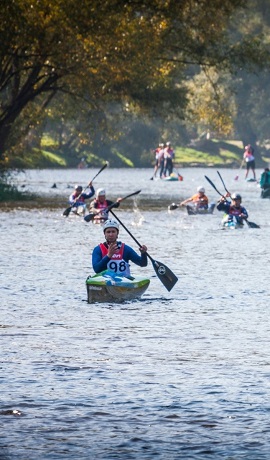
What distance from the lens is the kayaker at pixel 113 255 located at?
1970 centimetres

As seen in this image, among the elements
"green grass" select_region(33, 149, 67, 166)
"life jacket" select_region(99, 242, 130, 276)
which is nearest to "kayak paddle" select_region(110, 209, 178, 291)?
"life jacket" select_region(99, 242, 130, 276)

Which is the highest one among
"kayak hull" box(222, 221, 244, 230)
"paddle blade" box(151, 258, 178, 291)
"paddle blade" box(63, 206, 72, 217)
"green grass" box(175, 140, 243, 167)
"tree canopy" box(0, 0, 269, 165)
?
"tree canopy" box(0, 0, 269, 165)

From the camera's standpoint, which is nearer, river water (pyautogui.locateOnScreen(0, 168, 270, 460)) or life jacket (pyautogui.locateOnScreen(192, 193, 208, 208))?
river water (pyautogui.locateOnScreen(0, 168, 270, 460))

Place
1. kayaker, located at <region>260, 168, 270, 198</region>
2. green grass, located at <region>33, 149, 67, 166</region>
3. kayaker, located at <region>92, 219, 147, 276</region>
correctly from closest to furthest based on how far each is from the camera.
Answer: kayaker, located at <region>92, 219, 147, 276</region>, kayaker, located at <region>260, 168, 270, 198</region>, green grass, located at <region>33, 149, 67, 166</region>

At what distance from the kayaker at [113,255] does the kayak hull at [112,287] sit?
0.22 meters

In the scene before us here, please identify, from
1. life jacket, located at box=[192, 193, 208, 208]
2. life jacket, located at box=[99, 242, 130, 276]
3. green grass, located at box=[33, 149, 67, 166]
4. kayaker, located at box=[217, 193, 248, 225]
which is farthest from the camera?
green grass, located at box=[33, 149, 67, 166]

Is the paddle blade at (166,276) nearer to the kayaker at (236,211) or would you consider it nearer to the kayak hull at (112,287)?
the kayak hull at (112,287)

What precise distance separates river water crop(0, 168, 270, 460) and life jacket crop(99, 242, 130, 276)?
23.1 inches

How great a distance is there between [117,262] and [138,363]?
6402 millimetres

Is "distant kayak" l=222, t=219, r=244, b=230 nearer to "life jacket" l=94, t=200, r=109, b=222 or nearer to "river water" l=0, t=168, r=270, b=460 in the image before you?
"life jacket" l=94, t=200, r=109, b=222

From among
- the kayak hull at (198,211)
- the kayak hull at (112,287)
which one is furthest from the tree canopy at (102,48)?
the kayak hull at (112,287)

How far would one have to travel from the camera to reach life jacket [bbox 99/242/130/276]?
65.3 feet

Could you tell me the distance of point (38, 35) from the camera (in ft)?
152

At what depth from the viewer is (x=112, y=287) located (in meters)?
19.2
